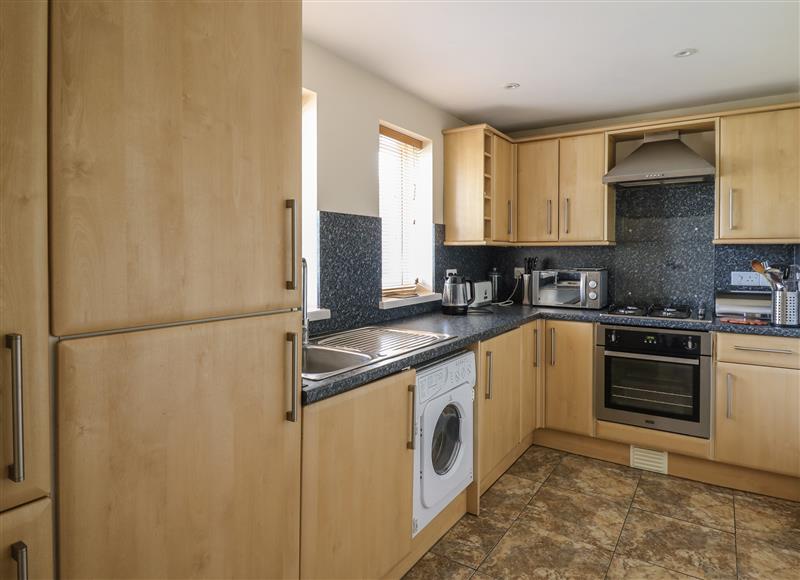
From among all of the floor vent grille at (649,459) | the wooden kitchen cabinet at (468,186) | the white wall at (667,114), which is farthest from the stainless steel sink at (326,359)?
the white wall at (667,114)

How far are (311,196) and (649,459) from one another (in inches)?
101

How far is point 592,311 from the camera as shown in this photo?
11.0ft

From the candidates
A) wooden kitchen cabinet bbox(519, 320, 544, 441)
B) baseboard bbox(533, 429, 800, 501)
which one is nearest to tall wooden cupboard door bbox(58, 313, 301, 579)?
wooden kitchen cabinet bbox(519, 320, 544, 441)

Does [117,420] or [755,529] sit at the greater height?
[117,420]

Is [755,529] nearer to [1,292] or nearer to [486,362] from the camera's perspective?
[486,362]

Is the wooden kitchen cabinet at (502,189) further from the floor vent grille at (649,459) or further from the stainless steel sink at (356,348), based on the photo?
the floor vent grille at (649,459)

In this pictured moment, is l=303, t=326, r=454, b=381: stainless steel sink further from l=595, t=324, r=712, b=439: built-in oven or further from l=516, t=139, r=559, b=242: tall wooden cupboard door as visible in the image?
l=516, t=139, r=559, b=242: tall wooden cupboard door

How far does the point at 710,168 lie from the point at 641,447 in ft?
5.69

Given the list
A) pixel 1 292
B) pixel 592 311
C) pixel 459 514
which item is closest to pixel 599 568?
pixel 459 514

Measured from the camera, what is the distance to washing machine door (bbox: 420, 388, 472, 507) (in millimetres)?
2090

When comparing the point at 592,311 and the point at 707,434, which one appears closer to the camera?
the point at 707,434

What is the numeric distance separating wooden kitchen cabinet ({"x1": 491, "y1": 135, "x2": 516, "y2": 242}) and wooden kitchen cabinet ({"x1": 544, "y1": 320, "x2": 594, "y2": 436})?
74cm

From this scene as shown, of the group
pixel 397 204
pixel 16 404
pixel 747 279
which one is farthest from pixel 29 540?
pixel 747 279

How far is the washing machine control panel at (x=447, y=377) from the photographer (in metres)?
2.03
